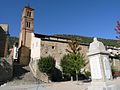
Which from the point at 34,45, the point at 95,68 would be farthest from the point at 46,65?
the point at 95,68

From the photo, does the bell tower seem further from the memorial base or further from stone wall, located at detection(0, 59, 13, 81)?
the memorial base

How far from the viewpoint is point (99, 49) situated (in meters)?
9.32

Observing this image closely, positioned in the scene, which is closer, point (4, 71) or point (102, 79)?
point (102, 79)

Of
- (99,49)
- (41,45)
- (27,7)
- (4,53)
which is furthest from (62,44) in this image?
(99,49)

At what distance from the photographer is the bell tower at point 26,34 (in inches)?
1645

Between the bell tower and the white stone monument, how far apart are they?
33.5 m

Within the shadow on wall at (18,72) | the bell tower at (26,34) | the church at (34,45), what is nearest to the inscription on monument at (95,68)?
the shadow on wall at (18,72)

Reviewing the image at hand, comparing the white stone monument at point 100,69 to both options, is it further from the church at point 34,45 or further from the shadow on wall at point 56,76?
the church at point 34,45

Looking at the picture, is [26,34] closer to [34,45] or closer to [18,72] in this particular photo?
Result: [34,45]

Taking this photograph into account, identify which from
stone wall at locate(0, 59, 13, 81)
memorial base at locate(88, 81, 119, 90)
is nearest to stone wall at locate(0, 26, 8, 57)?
stone wall at locate(0, 59, 13, 81)

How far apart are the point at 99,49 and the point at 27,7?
42.5 m

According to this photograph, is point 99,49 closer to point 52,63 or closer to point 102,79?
point 102,79

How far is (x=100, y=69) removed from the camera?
9031 mm

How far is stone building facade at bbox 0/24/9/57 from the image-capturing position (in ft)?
124
